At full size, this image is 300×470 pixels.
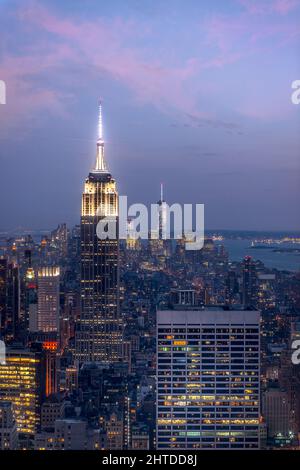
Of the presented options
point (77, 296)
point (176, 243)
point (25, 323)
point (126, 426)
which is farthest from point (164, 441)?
Result: point (77, 296)

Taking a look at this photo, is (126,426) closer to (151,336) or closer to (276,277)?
(151,336)

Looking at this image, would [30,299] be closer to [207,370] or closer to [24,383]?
[24,383]

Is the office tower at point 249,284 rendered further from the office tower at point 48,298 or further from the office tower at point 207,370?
the office tower at point 48,298

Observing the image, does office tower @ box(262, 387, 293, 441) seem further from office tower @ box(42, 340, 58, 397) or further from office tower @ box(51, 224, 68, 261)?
office tower @ box(51, 224, 68, 261)

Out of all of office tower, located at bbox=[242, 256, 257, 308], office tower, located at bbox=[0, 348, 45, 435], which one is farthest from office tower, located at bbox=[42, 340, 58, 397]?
office tower, located at bbox=[242, 256, 257, 308]

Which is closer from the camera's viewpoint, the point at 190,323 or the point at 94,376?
the point at 190,323

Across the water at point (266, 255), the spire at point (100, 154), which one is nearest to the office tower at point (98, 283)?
the spire at point (100, 154)

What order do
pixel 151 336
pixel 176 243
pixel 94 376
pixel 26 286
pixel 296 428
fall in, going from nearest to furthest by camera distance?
pixel 296 428
pixel 176 243
pixel 151 336
pixel 94 376
pixel 26 286
